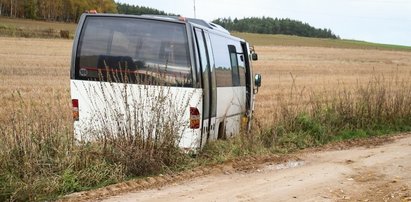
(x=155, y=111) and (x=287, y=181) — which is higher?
(x=155, y=111)

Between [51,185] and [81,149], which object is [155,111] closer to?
[81,149]

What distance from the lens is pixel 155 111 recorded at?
727 cm

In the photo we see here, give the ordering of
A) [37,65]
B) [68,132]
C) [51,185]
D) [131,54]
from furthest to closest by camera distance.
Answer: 1. [37,65]
2. [131,54]
3. [68,132]
4. [51,185]

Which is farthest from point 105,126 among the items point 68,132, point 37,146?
point 37,146

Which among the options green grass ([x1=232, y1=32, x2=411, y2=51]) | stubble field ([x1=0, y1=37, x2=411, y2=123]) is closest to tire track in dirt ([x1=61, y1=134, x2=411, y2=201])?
stubble field ([x1=0, y1=37, x2=411, y2=123])

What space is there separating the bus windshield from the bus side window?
2379 millimetres

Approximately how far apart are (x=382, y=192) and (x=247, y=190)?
1630 mm

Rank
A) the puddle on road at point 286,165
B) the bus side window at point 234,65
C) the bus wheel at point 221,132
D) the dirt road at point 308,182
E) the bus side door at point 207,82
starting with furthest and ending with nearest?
1. the bus side window at point 234,65
2. the bus wheel at point 221,132
3. the bus side door at point 207,82
4. the puddle on road at point 286,165
5. the dirt road at point 308,182

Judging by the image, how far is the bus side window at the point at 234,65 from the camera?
1006 centimetres

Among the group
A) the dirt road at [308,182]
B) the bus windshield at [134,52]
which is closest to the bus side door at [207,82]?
the bus windshield at [134,52]

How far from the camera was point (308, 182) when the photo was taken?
22.1ft

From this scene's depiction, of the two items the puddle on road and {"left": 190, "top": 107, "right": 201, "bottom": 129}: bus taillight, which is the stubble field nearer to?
{"left": 190, "top": 107, "right": 201, "bottom": 129}: bus taillight

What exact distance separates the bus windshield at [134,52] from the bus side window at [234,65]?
7.81 feet

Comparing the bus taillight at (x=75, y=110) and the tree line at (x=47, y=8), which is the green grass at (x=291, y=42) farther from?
the bus taillight at (x=75, y=110)
